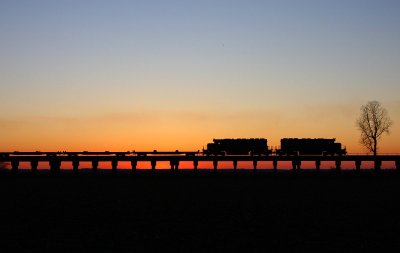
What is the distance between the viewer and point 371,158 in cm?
5628

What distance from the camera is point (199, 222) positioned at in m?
21.2

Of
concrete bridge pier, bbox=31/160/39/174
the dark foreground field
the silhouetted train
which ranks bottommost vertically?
the dark foreground field

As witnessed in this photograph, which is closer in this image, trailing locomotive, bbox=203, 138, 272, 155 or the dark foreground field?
the dark foreground field

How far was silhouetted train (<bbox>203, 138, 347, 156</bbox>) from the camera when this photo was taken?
59.6m

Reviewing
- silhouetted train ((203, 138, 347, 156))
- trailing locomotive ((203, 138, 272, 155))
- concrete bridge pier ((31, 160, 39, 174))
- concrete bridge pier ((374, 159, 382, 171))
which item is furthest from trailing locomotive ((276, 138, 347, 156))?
concrete bridge pier ((31, 160, 39, 174))

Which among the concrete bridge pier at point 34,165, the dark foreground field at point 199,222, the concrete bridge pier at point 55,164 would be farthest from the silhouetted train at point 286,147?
the dark foreground field at point 199,222

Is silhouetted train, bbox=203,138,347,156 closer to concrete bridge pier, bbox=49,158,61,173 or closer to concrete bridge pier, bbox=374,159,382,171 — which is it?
concrete bridge pier, bbox=374,159,382,171

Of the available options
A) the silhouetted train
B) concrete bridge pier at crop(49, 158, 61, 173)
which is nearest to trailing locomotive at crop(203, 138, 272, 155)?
the silhouetted train

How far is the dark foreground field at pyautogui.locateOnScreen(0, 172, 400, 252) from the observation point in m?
16.6

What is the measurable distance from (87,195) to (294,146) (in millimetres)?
30707

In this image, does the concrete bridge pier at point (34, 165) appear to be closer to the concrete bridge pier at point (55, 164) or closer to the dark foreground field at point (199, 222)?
the concrete bridge pier at point (55, 164)

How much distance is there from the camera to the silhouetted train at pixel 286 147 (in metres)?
59.6

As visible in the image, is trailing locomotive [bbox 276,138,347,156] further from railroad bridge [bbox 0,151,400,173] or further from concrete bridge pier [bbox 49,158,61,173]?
concrete bridge pier [bbox 49,158,61,173]

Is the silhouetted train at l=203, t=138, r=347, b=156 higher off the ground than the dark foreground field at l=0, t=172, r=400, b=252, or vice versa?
the silhouetted train at l=203, t=138, r=347, b=156
